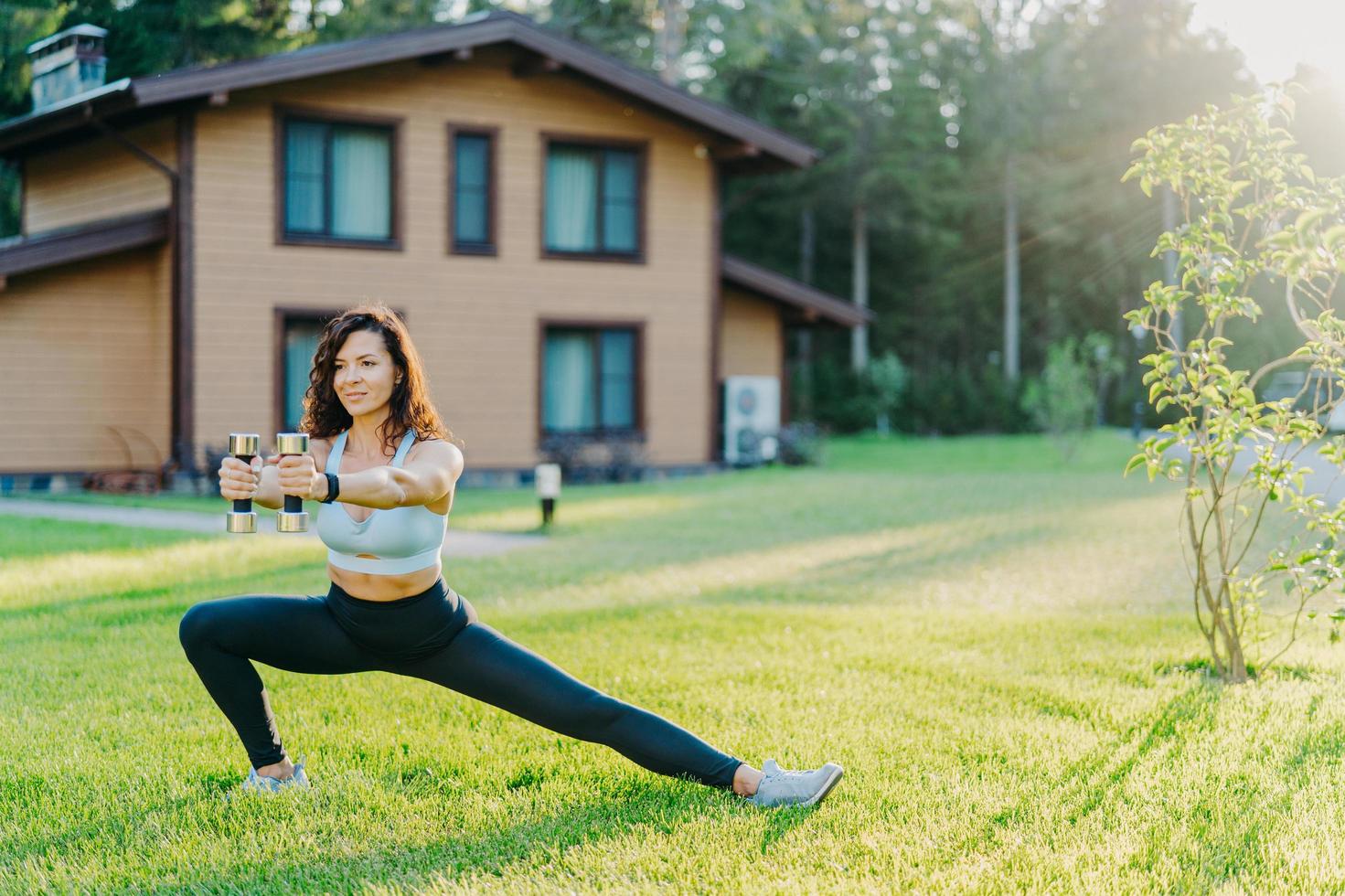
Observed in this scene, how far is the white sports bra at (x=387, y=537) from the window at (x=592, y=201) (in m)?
16.2

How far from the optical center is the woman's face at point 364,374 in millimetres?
4219

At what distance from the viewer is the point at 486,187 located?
64.8 feet

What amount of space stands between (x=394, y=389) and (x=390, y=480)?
600mm

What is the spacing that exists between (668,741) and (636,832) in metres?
0.29

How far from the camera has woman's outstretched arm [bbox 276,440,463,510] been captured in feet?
11.6

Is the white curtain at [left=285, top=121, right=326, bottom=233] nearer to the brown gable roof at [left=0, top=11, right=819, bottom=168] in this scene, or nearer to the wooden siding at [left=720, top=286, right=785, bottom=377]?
the brown gable roof at [left=0, top=11, right=819, bottom=168]

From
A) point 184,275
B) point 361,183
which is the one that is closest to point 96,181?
point 184,275

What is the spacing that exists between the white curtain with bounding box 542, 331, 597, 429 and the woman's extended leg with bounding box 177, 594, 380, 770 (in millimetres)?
16121

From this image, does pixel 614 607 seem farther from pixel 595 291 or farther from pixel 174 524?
pixel 595 291

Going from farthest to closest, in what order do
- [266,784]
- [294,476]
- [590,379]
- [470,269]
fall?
[590,379] → [470,269] → [266,784] → [294,476]

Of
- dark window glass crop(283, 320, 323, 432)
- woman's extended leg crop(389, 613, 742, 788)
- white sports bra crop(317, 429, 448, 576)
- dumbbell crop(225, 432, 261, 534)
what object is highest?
dark window glass crop(283, 320, 323, 432)

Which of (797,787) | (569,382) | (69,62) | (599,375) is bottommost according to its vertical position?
(797,787)

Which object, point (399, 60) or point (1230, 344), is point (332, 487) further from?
point (399, 60)

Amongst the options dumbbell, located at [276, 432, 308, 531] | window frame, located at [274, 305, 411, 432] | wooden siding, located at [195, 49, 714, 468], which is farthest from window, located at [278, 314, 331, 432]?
dumbbell, located at [276, 432, 308, 531]
